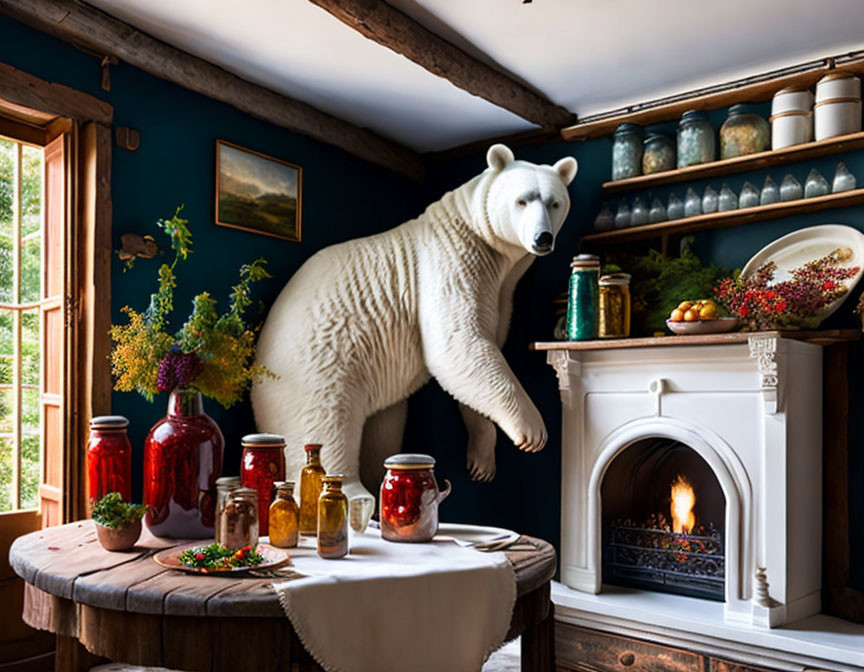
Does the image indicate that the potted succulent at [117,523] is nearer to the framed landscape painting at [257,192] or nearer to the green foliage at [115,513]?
the green foliage at [115,513]

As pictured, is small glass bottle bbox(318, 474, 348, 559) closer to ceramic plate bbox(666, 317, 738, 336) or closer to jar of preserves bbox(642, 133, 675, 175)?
ceramic plate bbox(666, 317, 738, 336)

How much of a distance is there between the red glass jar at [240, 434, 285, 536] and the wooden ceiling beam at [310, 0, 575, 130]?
1.22 meters

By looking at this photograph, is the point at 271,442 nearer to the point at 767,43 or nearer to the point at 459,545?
the point at 459,545

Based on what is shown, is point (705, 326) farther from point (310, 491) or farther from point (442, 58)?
point (310, 491)

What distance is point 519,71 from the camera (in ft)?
9.12

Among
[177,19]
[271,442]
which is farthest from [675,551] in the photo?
[177,19]

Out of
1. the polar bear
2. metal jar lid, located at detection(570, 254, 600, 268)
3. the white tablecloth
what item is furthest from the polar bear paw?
the white tablecloth

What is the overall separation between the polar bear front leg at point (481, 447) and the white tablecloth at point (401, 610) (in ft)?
5.81

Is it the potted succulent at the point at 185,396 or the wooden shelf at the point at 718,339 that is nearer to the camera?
the potted succulent at the point at 185,396

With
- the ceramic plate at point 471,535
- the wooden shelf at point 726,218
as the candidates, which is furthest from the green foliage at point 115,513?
the wooden shelf at point 726,218

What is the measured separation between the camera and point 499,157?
2.72m

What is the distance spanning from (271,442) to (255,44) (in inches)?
58.6

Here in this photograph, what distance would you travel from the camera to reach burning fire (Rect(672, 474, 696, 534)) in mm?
2748

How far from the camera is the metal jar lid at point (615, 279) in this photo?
9.12 ft
